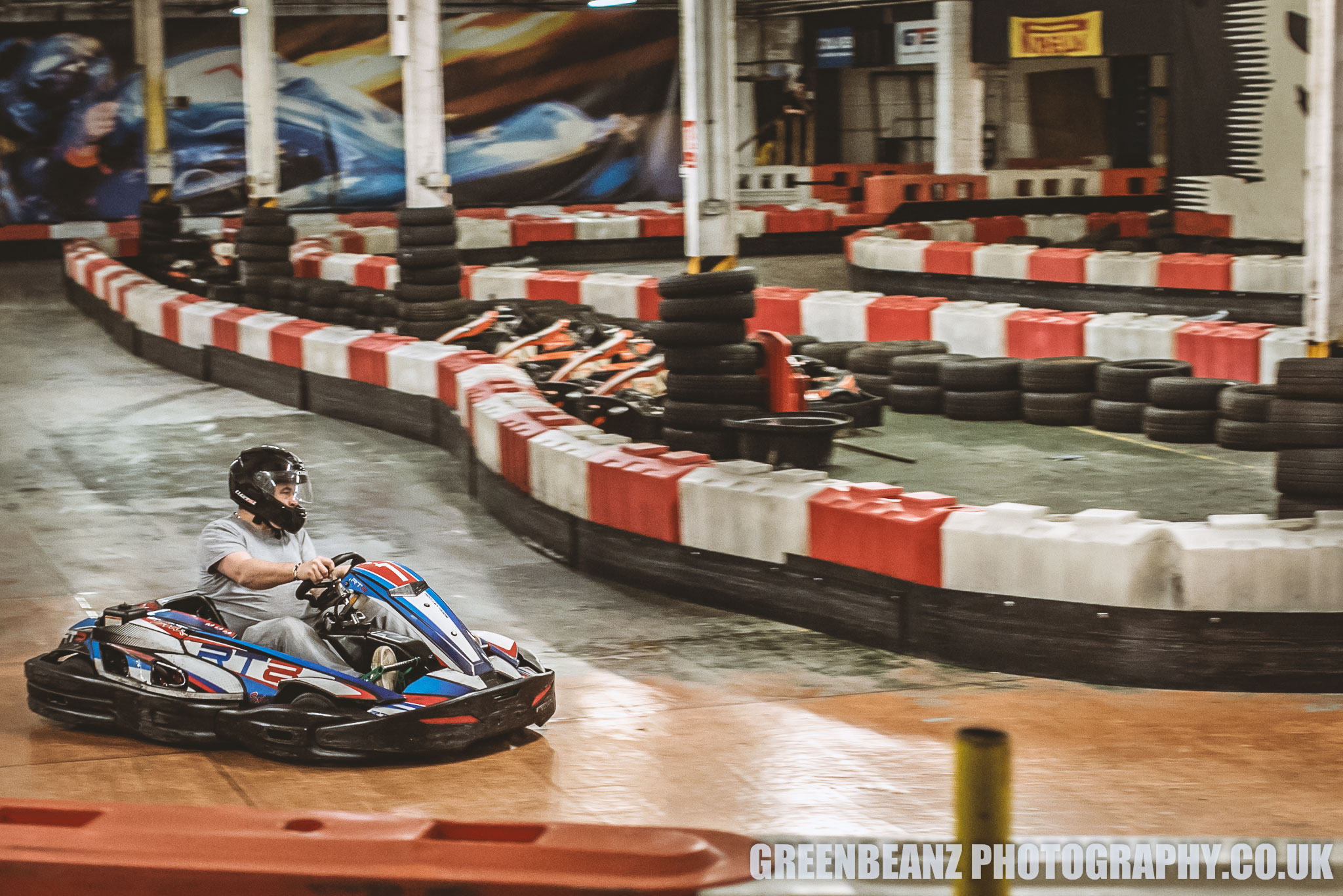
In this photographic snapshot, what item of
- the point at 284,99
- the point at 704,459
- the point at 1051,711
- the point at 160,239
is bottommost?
the point at 1051,711

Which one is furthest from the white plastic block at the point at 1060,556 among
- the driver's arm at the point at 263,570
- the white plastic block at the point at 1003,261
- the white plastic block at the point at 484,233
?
the white plastic block at the point at 484,233

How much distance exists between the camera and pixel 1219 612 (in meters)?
5.21

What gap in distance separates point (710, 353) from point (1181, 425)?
312cm

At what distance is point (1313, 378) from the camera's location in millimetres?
6012

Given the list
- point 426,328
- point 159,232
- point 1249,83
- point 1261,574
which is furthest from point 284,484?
point 159,232

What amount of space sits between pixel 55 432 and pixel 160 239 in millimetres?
9854

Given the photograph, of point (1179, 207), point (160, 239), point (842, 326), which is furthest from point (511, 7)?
point (842, 326)

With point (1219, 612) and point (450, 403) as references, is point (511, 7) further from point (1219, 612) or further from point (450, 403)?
point (1219, 612)

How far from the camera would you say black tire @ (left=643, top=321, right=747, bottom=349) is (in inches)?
320

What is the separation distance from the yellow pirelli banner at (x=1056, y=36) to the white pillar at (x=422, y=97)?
8987 millimetres

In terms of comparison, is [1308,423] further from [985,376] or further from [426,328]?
[426,328]

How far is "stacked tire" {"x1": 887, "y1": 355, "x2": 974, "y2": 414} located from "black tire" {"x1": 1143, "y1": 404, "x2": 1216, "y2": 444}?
1540 millimetres

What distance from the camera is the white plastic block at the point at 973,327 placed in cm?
1146

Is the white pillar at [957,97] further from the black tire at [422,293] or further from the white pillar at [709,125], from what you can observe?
the white pillar at [709,125]
